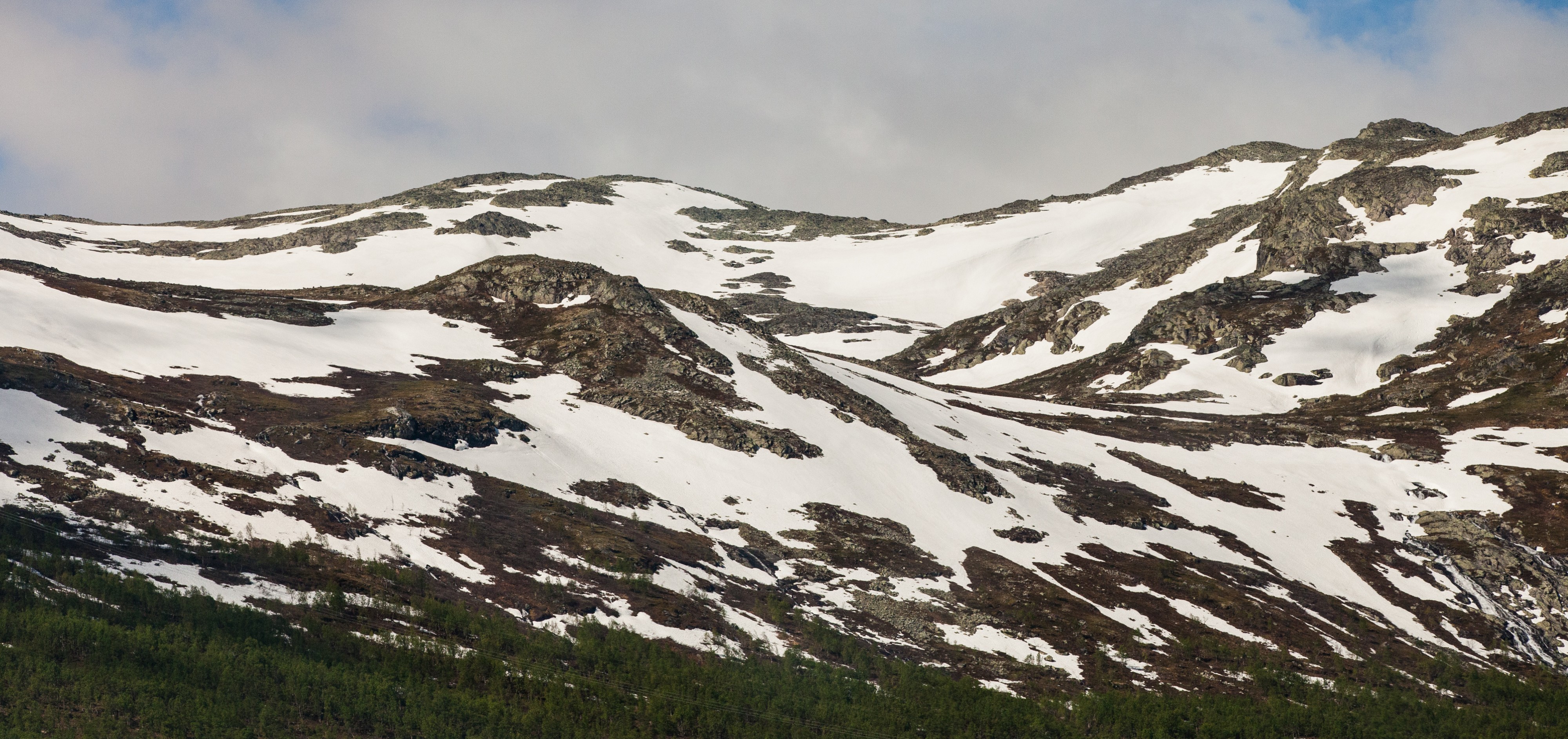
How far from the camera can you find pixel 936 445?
93.3 metres

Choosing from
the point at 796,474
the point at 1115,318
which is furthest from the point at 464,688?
the point at 1115,318

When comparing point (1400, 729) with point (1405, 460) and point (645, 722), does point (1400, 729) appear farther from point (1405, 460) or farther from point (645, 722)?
point (1405, 460)

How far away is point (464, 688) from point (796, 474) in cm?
4156

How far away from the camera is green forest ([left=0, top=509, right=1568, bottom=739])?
36156mm

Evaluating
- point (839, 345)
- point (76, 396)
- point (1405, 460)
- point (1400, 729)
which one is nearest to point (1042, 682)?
point (1400, 729)

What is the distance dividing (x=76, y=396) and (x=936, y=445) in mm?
64803

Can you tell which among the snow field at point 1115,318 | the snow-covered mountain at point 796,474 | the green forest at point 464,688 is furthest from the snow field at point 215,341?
the snow field at point 1115,318

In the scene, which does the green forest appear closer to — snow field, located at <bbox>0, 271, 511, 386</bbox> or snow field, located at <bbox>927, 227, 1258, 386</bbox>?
snow field, located at <bbox>0, 271, 511, 386</bbox>

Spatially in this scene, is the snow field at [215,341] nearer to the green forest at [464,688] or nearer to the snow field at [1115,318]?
the green forest at [464,688]

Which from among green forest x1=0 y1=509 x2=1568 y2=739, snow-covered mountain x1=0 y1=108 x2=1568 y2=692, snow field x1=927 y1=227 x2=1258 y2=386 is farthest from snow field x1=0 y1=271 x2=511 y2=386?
snow field x1=927 y1=227 x2=1258 y2=386

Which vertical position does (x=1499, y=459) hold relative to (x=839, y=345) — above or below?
below

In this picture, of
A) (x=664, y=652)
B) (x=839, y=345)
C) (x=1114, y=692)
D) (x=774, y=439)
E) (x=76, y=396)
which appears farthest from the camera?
(x=839, y=345)

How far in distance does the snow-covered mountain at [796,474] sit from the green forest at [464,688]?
2.57m

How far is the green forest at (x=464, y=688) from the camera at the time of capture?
36.2 m
